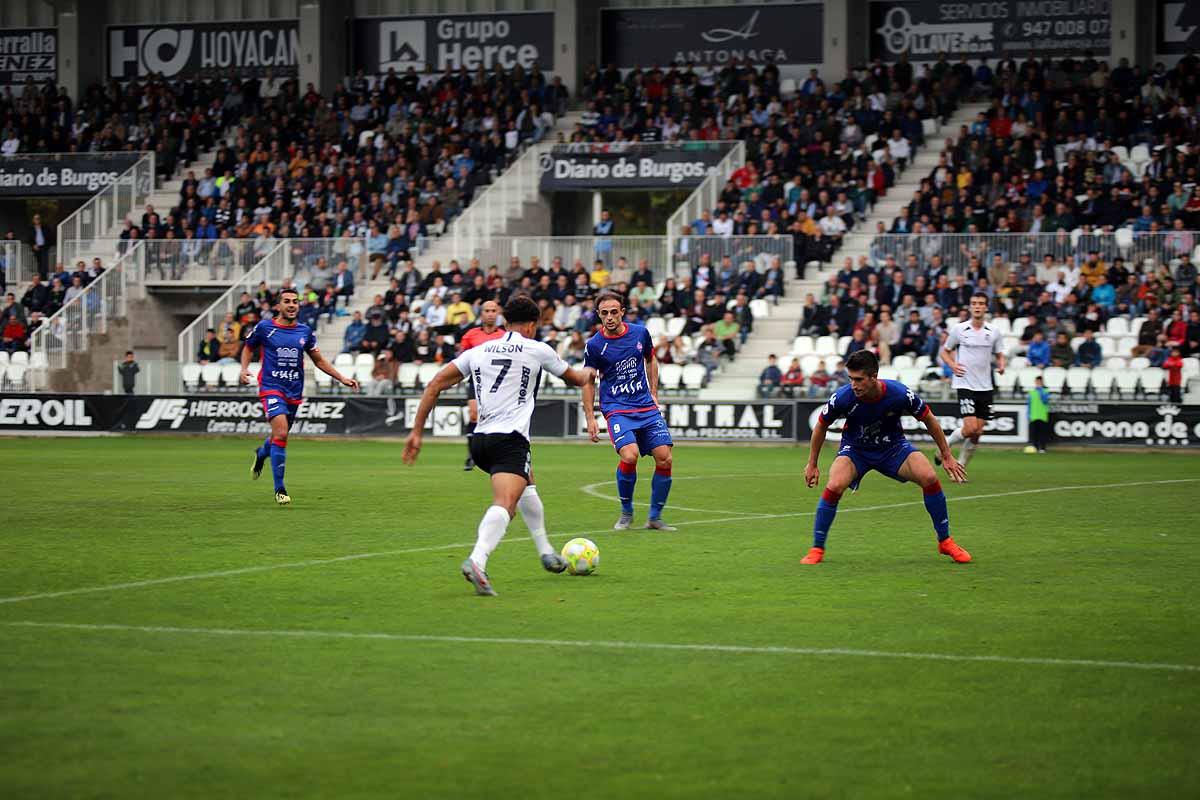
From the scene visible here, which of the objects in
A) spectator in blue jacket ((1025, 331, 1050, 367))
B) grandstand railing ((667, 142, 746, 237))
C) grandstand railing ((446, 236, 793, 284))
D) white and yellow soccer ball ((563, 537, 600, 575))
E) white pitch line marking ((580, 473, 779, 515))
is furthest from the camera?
grandstand railing ((667, 142, 746, 237))

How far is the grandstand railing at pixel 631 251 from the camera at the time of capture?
3697cm

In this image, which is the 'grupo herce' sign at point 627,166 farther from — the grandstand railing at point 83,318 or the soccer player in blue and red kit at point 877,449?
the soccer player in blue and red kit at point 877,449

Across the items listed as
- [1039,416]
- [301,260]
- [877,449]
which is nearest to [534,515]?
[877,449]

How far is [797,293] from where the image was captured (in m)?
37.0

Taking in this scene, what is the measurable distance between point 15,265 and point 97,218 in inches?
111

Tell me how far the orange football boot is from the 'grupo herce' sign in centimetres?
2931

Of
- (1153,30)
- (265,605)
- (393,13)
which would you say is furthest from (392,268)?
(265,605)

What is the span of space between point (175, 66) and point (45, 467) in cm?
3196

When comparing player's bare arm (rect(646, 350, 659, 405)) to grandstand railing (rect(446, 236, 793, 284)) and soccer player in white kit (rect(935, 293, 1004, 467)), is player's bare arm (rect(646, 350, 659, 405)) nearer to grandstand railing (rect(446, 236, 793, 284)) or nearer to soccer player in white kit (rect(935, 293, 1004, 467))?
soccer player in white kit (rect(935, 293, 1004, 467))

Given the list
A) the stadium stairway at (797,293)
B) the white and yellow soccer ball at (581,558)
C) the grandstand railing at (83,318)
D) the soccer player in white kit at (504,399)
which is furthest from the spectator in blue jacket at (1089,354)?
the grandstand railing at (83,318)

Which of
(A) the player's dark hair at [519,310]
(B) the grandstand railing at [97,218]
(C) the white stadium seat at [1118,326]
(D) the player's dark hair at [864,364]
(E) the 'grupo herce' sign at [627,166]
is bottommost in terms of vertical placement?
(D) the player's dark hair at [864,364]

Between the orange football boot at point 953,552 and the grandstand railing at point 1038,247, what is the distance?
22934 mm

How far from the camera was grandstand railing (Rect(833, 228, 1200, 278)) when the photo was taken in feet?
108

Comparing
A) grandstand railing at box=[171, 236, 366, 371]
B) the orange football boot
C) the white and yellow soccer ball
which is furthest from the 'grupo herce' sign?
the white and yellow soccer ball
